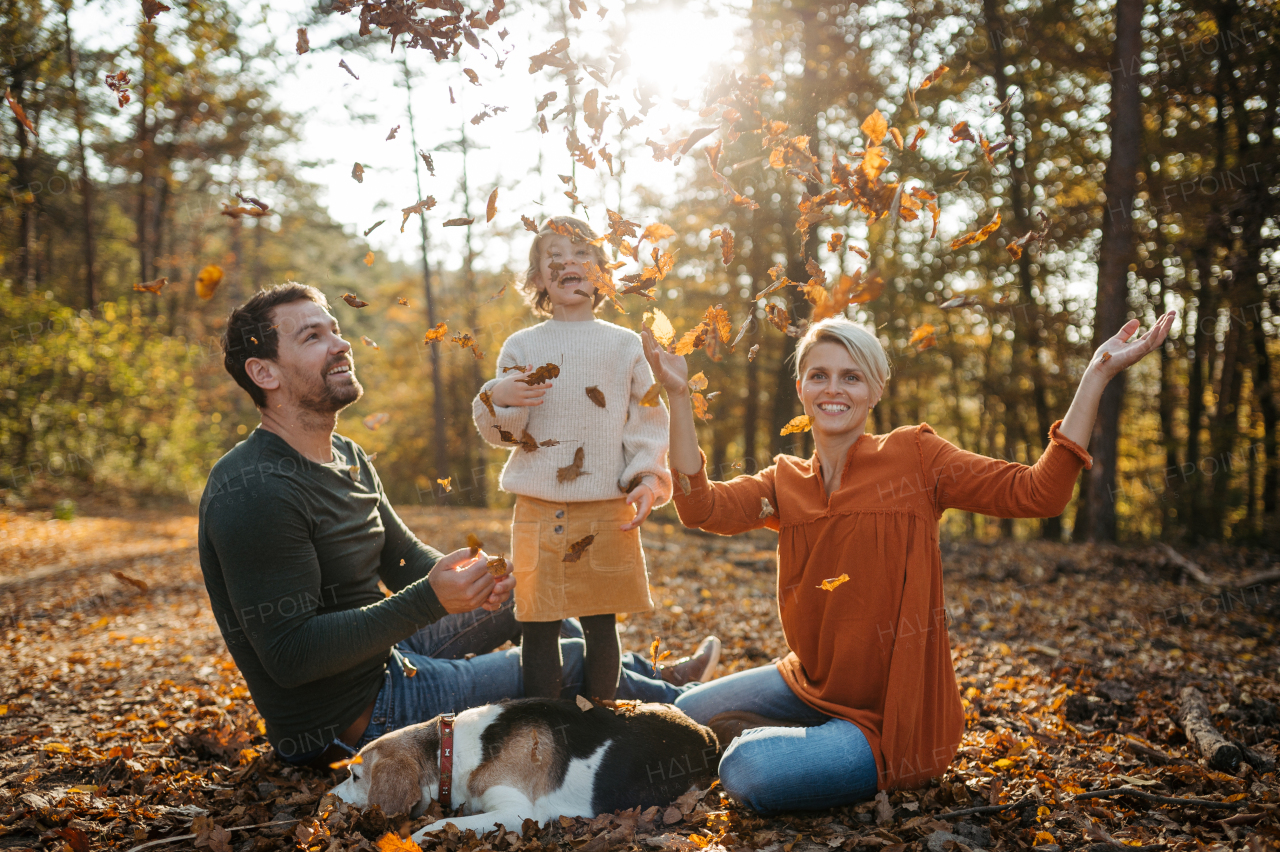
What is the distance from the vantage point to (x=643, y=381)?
327cm

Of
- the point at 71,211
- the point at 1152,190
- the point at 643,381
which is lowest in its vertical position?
the point at 643,381

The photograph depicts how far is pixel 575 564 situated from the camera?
3066 mm

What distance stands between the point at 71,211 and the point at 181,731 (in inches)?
912

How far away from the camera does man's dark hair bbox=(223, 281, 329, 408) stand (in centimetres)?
298

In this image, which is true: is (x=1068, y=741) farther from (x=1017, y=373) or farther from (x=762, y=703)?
(x=1017, y=373)

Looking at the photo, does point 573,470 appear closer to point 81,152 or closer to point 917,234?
point 917,234

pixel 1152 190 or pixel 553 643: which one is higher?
pixel 1152 190

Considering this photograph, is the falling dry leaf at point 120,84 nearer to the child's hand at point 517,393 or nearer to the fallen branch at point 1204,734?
the child's hand at point 517,393

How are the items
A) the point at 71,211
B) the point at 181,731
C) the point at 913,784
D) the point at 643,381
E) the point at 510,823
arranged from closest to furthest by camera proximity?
1. the point at 510,823
2. the point at 913,784
3. the point at 643,381
4. the point at 181,731
5. the point at 71,211

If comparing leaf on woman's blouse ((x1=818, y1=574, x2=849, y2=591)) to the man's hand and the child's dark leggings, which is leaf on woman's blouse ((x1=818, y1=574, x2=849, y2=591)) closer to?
the child's dark leggings

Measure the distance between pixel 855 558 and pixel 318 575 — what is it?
2.15 meters

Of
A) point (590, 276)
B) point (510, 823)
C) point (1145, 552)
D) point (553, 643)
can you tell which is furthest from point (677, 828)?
point (1145, 552)

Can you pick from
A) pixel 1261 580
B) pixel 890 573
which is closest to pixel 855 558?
pixel 890 573

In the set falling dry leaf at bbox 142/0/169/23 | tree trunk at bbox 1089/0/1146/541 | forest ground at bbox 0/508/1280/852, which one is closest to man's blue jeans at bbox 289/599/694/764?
forest ground at bbox 0/508/1280/852
